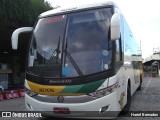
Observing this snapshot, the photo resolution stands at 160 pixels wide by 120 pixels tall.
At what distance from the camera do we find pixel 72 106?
725 cm

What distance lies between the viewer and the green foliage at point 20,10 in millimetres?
16359

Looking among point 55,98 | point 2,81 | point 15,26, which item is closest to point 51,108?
point 55,98

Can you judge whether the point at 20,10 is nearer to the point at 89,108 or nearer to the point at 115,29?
the point at 115,29

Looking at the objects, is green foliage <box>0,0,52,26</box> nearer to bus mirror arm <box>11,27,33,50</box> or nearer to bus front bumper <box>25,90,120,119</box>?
bus mirror arm <box>11,27,33,50</box>

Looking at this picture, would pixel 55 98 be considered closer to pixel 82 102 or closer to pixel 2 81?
pixel 82 102

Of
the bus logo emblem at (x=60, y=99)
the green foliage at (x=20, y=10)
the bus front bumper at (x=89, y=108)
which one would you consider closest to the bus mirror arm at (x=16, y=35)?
the bus front bumper at (x=89, y=108)

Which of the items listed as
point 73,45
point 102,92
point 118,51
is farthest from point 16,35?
point 102,92

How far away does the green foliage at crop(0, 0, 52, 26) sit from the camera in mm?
16359

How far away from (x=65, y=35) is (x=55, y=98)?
1676 mm

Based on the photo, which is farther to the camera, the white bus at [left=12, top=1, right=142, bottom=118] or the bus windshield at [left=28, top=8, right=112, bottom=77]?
the bus windshield at [left=28, top=8, right=112, bottom=77]

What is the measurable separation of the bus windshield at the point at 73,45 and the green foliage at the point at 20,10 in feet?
28.2

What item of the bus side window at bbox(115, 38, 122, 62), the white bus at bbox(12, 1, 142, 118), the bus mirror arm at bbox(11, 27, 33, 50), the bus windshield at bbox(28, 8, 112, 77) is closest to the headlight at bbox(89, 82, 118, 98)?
the white bus at bbox(12, 1, 142, 118)

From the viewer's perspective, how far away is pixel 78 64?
296 inches

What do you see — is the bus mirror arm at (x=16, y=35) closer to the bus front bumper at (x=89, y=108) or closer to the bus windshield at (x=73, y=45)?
the bus windshield at (x=73, y=45)
